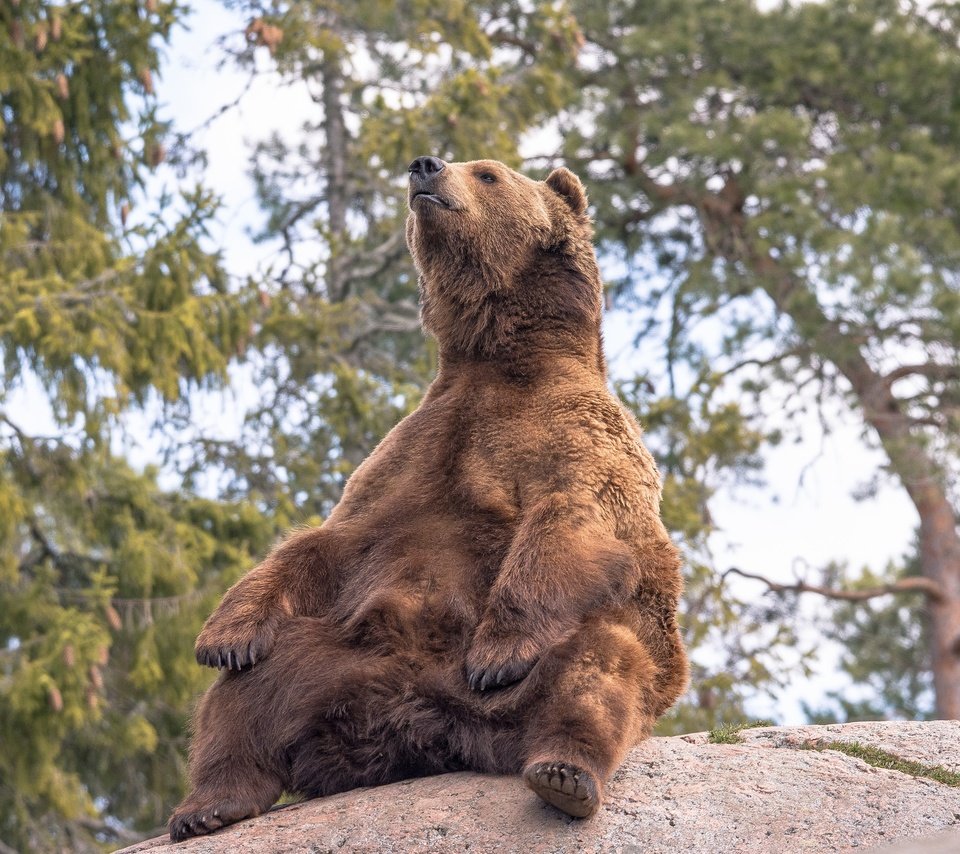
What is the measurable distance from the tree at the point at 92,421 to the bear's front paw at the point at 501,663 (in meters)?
7.79

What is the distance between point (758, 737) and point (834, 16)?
14.4 meters

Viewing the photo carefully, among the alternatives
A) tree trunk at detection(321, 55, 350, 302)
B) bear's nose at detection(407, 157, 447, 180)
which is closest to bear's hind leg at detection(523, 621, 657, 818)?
bear's nose at detection(407, 157, 447, 180)

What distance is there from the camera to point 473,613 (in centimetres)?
472

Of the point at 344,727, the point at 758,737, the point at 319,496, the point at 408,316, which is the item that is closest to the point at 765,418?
the point at 408,316

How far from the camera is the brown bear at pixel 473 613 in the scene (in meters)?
4.47

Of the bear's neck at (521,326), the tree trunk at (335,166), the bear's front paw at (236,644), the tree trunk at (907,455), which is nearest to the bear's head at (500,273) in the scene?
the bear's neck at (521,326)

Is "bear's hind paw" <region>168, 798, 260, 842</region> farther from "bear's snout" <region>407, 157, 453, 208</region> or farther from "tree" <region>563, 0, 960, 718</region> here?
"tree" <region>563, 0, 960, 718</region>

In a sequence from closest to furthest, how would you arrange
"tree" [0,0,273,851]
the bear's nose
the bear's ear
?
the bear's nose → the bear's ear → "tree" [0,0,273,851]

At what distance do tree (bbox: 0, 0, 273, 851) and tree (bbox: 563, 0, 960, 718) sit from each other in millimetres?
6860

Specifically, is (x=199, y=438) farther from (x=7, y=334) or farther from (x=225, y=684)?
(x=225, y=684)

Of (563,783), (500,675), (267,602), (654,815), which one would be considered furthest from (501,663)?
(267,602)

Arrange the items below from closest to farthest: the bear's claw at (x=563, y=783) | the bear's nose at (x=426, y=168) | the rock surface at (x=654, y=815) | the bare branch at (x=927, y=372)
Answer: the bear's claw at (x=563, y=783)
the rock surface at (x=654, y=815)
the bear's nose at (x=426, y=168)
the bare branch at (x=927, y=372)

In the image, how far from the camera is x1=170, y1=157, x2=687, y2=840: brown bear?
4.47 meters

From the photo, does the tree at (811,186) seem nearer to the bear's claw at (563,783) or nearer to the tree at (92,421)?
the tree at (92,421)
